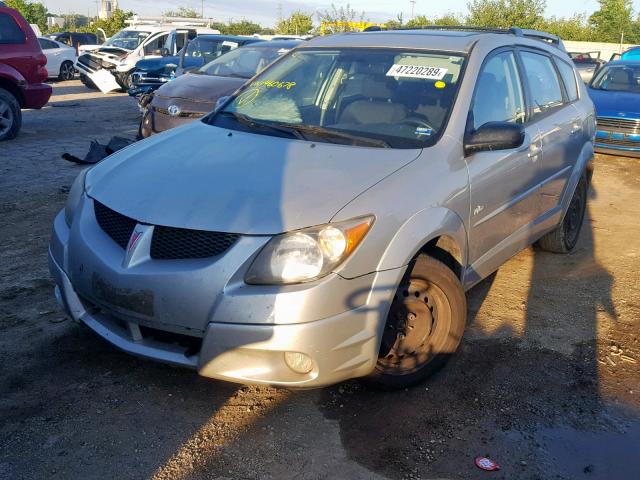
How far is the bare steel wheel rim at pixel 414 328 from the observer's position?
3172 mm

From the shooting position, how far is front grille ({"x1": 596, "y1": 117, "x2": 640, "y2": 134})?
10.2m

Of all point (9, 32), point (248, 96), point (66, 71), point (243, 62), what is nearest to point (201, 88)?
point (243, 62)

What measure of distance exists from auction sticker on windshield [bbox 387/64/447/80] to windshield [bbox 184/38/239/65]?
922 centimetres


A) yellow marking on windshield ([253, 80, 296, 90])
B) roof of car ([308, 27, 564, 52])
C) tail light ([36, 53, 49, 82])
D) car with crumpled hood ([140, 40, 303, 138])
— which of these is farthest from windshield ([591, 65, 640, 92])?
tail light ([36, 53, 49, 82])

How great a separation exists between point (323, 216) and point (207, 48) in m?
10.9

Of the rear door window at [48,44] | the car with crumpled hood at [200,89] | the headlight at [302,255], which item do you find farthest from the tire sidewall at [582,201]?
the rear door window at [48,44]

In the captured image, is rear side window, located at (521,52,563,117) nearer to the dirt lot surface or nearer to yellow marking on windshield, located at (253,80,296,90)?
the dirt lot surface

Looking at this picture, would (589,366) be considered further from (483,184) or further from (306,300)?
(306,300)

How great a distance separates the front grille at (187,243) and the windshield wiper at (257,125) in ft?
3.54

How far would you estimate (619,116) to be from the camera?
409 inches

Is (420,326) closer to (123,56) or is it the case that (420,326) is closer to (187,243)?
(187,243)

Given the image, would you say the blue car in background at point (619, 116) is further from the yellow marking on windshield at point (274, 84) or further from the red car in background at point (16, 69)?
the red car in background at point (16, 69)

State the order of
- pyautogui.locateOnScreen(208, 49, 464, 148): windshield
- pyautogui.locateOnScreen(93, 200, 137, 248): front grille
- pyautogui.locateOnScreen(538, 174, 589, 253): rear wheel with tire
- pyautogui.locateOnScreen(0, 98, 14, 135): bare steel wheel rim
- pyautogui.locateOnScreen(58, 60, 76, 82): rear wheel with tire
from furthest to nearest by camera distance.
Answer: pyautogui.locateOnScreen(58, 60, 76, 82): rear wheel with tire
pyautogui.locateOnScreen(0, 98, 14, 135): bare steel wheel rim
pyautogui.locateOnScreen(538, 174, 589, 253): rear wheel with tire
pyautogui.locateOnScreen(208, 49, 464, 148): windshield
pyautogui.locateOnScreen(93, 200, 137, 248): front grille

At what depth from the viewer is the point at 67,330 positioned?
385 centimetres
